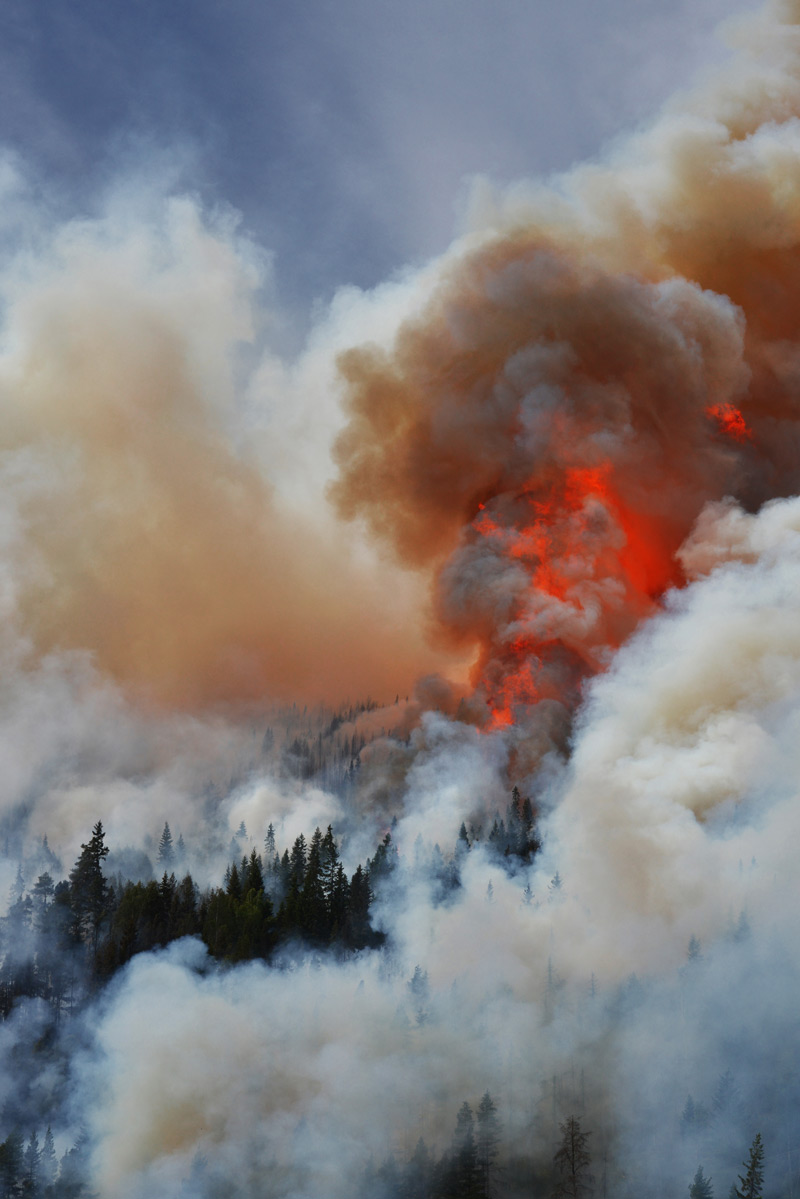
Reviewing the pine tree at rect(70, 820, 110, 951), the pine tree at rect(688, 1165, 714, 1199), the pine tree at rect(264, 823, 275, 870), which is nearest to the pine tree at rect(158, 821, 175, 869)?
the pine tree at rect(264, 823, 275, 870)

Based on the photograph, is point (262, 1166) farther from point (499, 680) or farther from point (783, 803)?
point (499, 680)

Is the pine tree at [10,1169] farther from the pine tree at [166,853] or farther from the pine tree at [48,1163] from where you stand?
the pine tree at [166,853]

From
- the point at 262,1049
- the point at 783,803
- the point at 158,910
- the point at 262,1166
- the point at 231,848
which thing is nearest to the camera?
the point at 262,1166

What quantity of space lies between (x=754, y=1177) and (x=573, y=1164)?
1467cm

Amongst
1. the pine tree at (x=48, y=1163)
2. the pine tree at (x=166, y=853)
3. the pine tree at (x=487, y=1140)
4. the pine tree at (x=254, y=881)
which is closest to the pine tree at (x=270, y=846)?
the pine tree at (x=166, y=853)

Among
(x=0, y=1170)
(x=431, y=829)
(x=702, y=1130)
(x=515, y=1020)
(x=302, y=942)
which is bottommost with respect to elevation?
(x=702, y=1130)

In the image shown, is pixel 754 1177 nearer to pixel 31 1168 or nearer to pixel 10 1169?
pixel 31 1168

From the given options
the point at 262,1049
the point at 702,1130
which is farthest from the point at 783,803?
the point at 262,1049

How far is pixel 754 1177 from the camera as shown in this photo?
69938 mm

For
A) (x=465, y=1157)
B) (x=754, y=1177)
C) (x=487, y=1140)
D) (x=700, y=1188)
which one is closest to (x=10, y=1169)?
(x=465, y=1157)

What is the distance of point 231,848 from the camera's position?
18475 cm

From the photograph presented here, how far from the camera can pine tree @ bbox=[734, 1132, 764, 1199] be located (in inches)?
2749

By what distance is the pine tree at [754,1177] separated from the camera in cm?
6981

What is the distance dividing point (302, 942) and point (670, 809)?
42.0m
